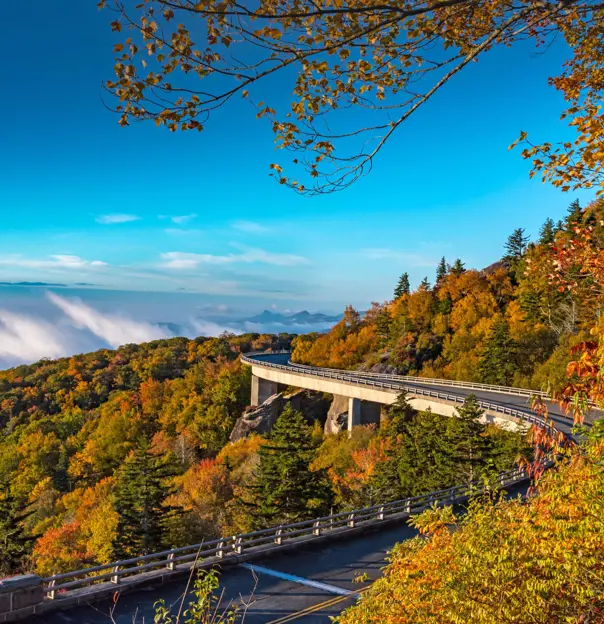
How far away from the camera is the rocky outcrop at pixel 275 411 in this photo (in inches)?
2931

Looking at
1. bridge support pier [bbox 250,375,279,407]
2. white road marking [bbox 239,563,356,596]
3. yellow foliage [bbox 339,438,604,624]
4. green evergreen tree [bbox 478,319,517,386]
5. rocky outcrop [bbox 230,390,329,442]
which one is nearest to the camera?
yellow foliage [bbox 339,438,604,624]

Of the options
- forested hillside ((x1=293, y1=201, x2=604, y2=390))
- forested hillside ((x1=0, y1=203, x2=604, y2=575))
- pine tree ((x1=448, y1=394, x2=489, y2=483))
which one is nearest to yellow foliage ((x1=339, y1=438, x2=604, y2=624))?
forested hillside ((x1=0, y1=203, x2=604, y2=575))

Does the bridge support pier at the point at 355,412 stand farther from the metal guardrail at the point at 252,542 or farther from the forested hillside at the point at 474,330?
the metal guardrail at the point at 252,542

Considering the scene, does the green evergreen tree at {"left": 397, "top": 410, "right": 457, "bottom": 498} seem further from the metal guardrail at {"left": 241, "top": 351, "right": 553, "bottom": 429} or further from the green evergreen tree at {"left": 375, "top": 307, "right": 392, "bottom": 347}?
the green evergreen tree at {"left": 375, "top": 307, "right": 392, "bottom": 347}

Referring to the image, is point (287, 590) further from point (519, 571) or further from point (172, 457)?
point (172, 457)

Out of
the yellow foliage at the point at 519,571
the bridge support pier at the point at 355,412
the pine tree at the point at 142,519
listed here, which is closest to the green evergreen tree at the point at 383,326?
the bridge support pier at the point at 355,412

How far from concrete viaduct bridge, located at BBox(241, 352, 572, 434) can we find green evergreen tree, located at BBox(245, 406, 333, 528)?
45.9 ft

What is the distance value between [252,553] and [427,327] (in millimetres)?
69239

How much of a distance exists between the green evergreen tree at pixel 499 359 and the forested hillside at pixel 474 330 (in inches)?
4.2

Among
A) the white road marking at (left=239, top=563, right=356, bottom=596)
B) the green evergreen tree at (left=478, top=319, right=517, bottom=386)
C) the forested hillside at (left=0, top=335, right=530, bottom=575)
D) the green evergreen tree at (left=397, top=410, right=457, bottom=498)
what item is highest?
the green evergreen tree at (left=478, top=319, right=517, bottom=386)

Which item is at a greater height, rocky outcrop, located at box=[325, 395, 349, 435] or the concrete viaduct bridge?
the concrete viaduct bridge

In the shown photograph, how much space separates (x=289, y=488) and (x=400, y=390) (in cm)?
2653

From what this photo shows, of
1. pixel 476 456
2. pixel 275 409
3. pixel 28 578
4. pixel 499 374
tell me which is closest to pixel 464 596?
pixel 28 578

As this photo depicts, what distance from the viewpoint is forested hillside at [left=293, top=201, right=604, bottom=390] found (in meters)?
61.5
